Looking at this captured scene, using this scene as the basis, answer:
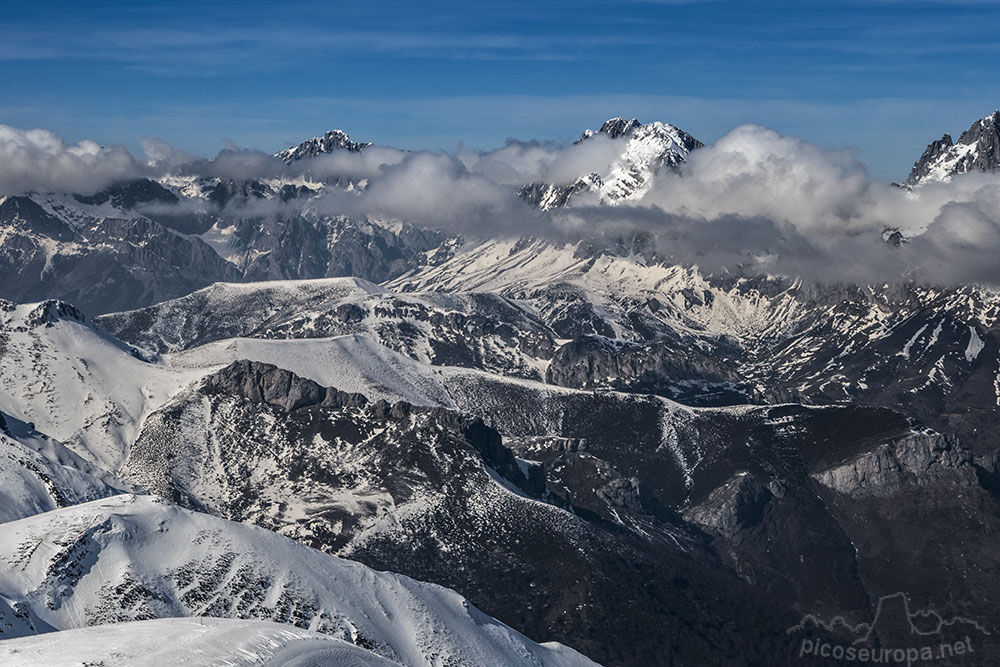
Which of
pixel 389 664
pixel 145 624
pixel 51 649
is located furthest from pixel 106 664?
pixel 389 664

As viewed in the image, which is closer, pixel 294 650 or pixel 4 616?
pixel 294 650

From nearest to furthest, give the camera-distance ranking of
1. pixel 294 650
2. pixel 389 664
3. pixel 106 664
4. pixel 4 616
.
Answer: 1. pixel 106 664
2. pixel 294 650
3. pixel 389 664
4. pixel 4 616

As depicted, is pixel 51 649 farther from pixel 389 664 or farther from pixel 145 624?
pixel 389 664

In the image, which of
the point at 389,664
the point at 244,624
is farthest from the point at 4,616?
the point at 389,664

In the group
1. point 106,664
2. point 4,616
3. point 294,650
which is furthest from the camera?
point 4,616

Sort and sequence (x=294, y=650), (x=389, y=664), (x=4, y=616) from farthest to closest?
(x=4, y=616), (x=389, y=664), (x=294, y=650)

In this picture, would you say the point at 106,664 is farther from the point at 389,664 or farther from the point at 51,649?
the point at 389,664
